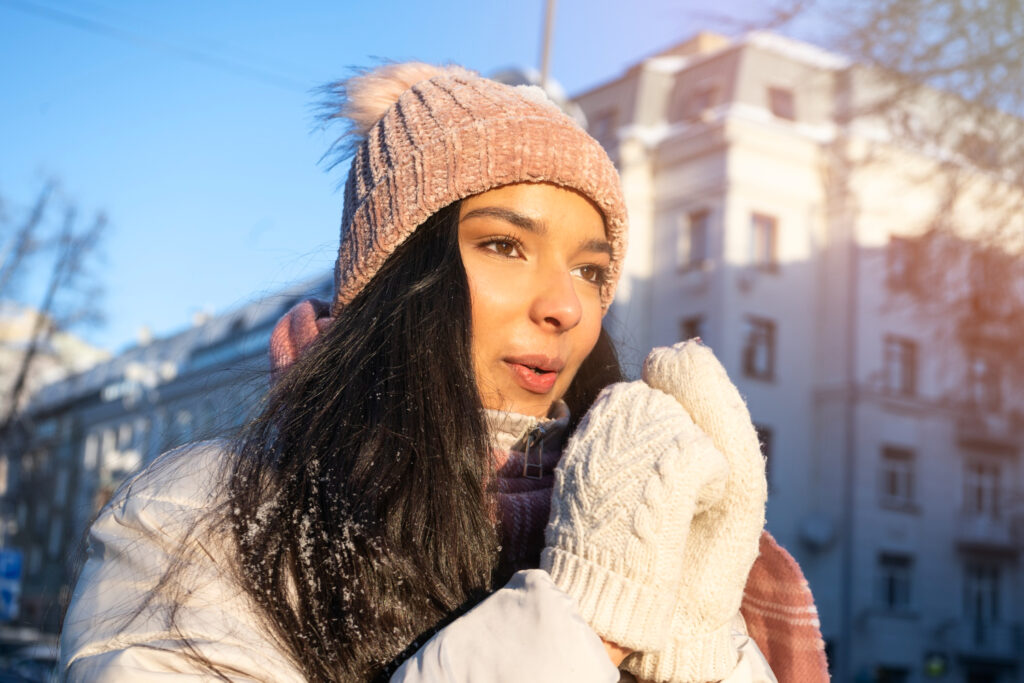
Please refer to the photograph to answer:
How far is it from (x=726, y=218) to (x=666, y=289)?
213 centimetres

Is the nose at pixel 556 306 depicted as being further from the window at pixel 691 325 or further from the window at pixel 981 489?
the window at pixel 981 489

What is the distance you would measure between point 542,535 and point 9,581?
14.9m

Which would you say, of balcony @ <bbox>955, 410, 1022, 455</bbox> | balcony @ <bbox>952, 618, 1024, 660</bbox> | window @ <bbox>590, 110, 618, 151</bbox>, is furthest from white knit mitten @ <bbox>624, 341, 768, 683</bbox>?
balcony @ <bbox>952, 618, 1024, 660</bbox>

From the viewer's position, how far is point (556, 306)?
1710 mm

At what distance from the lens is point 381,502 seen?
4.89ft

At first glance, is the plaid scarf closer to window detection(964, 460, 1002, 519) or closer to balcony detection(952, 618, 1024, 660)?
balcony detection(952, 618, 1024, 660)

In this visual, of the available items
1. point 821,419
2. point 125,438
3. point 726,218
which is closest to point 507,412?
point 726,218

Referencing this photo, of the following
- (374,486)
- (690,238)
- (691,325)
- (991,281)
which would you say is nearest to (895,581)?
(691,325)

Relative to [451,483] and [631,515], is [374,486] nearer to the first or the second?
[451,483]

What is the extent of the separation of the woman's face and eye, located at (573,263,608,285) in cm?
3

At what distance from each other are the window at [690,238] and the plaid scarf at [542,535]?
21.4 m

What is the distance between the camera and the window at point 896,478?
2377cm

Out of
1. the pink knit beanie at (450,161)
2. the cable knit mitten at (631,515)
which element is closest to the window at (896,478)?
the pink knit beanie at (450,161)

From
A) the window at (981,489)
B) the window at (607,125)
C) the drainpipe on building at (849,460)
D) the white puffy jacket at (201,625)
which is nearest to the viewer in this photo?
the white puffy jacket at (201,625)
